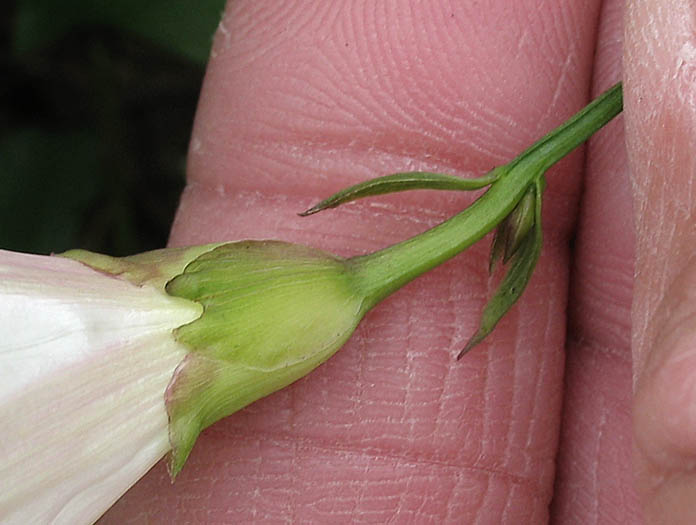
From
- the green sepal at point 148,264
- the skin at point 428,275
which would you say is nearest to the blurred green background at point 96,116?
the skin at point 428,275

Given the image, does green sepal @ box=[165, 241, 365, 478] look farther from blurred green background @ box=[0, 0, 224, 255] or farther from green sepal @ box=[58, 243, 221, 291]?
blurred green background @ box=[0, 0, 224, 255]

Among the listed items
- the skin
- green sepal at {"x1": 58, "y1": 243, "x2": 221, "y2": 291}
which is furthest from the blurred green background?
green sepal at {"x1": 58, "y1": 243, "x2": 221, "y2": 291}

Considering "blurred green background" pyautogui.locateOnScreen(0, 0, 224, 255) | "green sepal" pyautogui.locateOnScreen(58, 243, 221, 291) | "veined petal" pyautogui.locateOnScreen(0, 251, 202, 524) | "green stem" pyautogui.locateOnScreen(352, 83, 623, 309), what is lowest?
"veined petal" pyautogui.locateOnScreen(0, 251, 202, 524)

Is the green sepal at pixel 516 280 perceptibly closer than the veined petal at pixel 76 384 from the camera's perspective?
No

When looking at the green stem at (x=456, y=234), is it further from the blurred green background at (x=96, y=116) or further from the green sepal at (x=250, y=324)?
the blurred green background at (x=96, y=116)

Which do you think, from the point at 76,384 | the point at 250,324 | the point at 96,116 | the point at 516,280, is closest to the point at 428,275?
the point at 516,280

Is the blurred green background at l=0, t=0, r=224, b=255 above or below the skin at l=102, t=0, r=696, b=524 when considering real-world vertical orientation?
above
